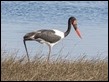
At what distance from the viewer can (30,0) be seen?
98.9 ft

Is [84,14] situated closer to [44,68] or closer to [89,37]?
[89,37]

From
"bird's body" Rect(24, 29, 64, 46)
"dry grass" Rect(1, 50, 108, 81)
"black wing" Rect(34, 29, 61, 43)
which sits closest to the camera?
"dry grass" Rect(1, 50, 108, 81)

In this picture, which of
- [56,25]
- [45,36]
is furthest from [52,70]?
[56,25]

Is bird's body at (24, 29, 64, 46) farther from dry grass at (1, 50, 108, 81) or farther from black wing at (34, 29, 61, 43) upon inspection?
dry grass at (1, 50, 108, 81)

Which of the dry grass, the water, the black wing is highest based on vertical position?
the dry grass

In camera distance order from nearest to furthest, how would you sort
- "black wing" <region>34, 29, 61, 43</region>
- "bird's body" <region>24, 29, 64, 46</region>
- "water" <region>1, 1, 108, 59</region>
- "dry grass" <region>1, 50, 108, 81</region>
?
"dry grass" <region>1, 50, 108, 81</region>, "bird's body" <region>24, 29, 64, 46</region>, "black wing" <region>34, 29, 61, 43</region>, "water" <region>1, 1, 108, 59</region>

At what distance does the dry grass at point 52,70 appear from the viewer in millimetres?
8594

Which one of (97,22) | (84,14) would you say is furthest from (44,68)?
(84,14)

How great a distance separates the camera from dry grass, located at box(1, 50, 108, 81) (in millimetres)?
8594

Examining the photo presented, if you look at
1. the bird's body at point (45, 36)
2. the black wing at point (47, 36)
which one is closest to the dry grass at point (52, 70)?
the bird's body at point (45, 36)

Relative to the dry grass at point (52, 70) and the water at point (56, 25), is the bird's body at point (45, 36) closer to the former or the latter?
the water at point (56, 25)

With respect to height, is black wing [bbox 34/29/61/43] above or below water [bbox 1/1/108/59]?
above

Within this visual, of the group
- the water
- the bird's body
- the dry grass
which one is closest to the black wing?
the bird's body

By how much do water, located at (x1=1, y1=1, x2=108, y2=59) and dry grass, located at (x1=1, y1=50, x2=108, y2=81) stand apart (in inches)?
34.8
